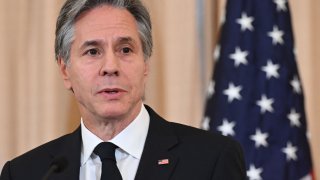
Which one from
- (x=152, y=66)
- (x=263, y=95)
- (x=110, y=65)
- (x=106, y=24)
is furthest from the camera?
(x=152, y=66)

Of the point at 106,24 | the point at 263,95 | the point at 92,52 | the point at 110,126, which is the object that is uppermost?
the point at 106,24

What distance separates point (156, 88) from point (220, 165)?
4.25 ft

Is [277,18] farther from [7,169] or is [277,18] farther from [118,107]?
[7,169]

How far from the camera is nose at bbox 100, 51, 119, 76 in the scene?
7.14 feet

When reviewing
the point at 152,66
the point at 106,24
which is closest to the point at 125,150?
the point at 106,24

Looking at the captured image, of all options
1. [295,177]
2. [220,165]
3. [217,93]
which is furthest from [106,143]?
[295,177]

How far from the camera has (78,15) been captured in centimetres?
233

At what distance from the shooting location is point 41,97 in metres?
3.38

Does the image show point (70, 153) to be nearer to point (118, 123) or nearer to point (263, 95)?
point (118, 123)

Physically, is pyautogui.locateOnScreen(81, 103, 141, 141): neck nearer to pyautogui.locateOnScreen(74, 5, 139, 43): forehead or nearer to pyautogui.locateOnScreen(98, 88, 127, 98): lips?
pyautogui.locateOnScreen(98, 88, 127, 98): lips

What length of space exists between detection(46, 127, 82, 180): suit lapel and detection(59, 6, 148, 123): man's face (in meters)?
0.11

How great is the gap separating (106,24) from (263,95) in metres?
0.94

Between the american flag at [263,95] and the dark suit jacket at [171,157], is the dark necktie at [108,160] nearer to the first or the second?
the dark suit jacket at [171,157]

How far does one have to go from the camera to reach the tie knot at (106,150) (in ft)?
7.32
